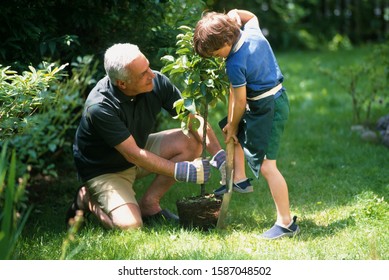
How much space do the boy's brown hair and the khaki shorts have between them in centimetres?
103

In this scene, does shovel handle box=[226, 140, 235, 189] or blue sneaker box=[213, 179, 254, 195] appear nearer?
shovel handle box=[226, 140, 235, 189]

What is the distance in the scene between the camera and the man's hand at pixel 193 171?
12.8 ft

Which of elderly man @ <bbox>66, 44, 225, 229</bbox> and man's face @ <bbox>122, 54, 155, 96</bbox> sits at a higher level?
man's face @ <bbox>122, 54, 155, 96</bbox>

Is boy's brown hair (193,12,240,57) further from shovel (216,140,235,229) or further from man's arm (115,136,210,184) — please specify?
man's arm (115,136,210,184)

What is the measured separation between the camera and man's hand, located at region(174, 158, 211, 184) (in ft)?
12.8

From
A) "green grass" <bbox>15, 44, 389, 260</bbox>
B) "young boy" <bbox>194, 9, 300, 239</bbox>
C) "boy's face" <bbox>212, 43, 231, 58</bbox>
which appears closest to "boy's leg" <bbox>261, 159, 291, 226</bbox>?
"young boy" <bbox>194, 9, 300, 239</bbox>

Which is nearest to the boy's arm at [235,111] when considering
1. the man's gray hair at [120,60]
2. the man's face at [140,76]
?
the man's face at [140,76]

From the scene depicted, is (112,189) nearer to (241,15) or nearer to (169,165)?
(169,165)

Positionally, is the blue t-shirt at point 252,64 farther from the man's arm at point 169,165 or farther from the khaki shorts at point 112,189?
the khaki shorts at point 112,189

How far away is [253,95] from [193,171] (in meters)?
0.58

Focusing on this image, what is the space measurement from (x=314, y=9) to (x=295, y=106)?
5.79 m

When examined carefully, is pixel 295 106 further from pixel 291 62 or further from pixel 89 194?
pixel 89 194
